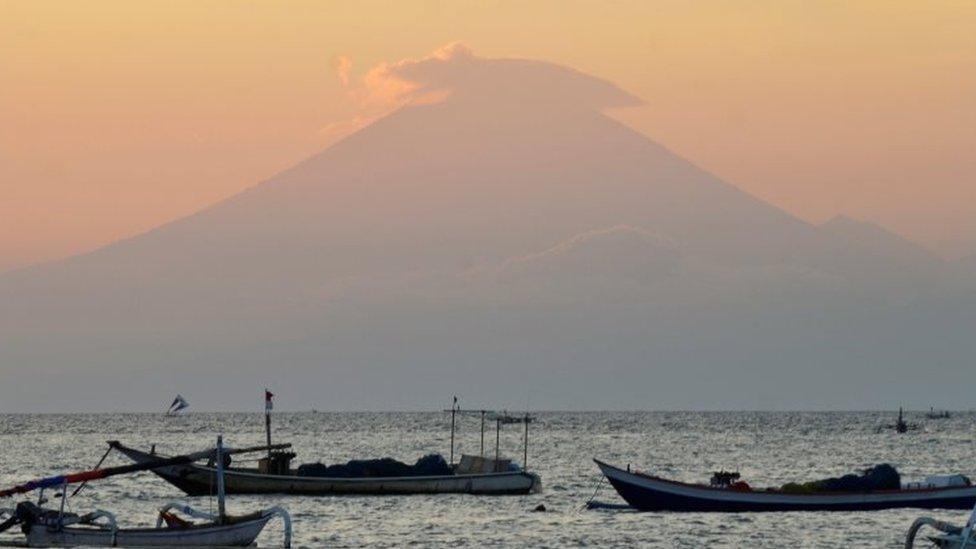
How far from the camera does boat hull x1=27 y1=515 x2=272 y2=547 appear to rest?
6053 cm

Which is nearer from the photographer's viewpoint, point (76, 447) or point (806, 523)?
point (806, 523)

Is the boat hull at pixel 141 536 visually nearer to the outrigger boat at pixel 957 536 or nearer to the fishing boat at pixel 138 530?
the fishing boat at pixel 138 530

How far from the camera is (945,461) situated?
460 feet

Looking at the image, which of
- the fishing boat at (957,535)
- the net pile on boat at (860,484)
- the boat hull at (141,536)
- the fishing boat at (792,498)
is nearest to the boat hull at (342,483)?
the fishing boat at (792,498)

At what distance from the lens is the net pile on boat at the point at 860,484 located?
256 ft

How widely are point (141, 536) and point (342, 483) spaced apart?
102 ft

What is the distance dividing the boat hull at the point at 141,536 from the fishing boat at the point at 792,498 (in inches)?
795

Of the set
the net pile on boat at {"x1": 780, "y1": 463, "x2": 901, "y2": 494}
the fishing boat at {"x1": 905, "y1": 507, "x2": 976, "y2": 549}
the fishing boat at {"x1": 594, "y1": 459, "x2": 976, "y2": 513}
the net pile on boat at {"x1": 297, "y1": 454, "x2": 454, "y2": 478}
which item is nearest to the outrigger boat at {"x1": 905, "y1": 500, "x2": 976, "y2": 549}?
the fishing boat at {"x1": 905, "y1": 507, "x2": 976, "y2": 549}

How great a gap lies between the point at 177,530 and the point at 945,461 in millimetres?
89325

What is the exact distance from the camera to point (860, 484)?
3088 inches

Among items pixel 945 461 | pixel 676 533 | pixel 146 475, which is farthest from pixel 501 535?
pixel 945 461

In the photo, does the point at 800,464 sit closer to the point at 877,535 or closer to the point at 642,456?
the point at 642,456

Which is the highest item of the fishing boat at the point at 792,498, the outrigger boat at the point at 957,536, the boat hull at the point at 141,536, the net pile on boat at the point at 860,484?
the net pile on boat at the point at 860,484

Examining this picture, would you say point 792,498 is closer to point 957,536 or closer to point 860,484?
point 860,484
